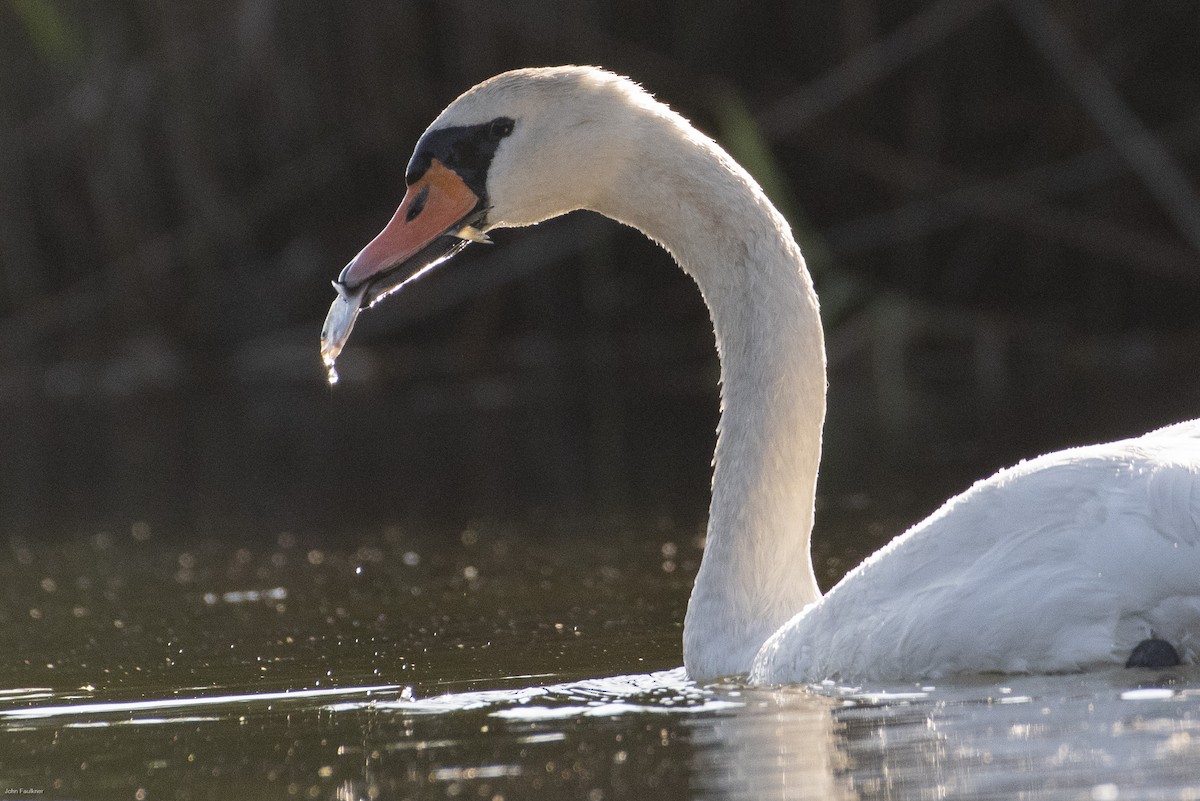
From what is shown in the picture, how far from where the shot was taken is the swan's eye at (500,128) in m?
5.54

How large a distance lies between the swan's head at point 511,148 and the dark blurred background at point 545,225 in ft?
21.9

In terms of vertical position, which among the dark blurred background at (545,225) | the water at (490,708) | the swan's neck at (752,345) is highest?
the dark blurred background at (545,225)

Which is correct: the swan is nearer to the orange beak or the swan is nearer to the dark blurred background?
the orange beak

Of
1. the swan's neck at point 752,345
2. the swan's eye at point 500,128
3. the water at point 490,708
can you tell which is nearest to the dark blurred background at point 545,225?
the water at point 490,708

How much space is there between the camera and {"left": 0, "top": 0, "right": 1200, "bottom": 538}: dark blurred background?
1356 centimetres

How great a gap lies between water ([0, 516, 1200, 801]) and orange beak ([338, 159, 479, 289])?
3.72 ft

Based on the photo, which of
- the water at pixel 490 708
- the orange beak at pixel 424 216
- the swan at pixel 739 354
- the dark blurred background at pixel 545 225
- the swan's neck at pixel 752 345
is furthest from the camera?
the dark blurred background at pixel 545 225

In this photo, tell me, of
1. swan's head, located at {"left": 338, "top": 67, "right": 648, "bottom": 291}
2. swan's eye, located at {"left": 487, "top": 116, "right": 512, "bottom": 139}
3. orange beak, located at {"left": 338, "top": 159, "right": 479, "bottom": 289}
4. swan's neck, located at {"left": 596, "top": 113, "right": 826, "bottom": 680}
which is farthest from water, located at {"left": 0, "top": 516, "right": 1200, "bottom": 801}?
swan's eye, located at {"left": 487, "top": 116, "right": 512, "bottom": 139}

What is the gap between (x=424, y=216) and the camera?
5.54 m

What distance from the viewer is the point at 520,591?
23.0 ft

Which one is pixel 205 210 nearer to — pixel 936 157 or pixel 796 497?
pixel 936 157

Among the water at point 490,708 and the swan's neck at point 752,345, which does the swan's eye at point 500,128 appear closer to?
the swan's neck at point 752,345

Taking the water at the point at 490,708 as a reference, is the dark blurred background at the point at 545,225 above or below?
above

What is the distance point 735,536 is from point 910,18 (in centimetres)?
1039
